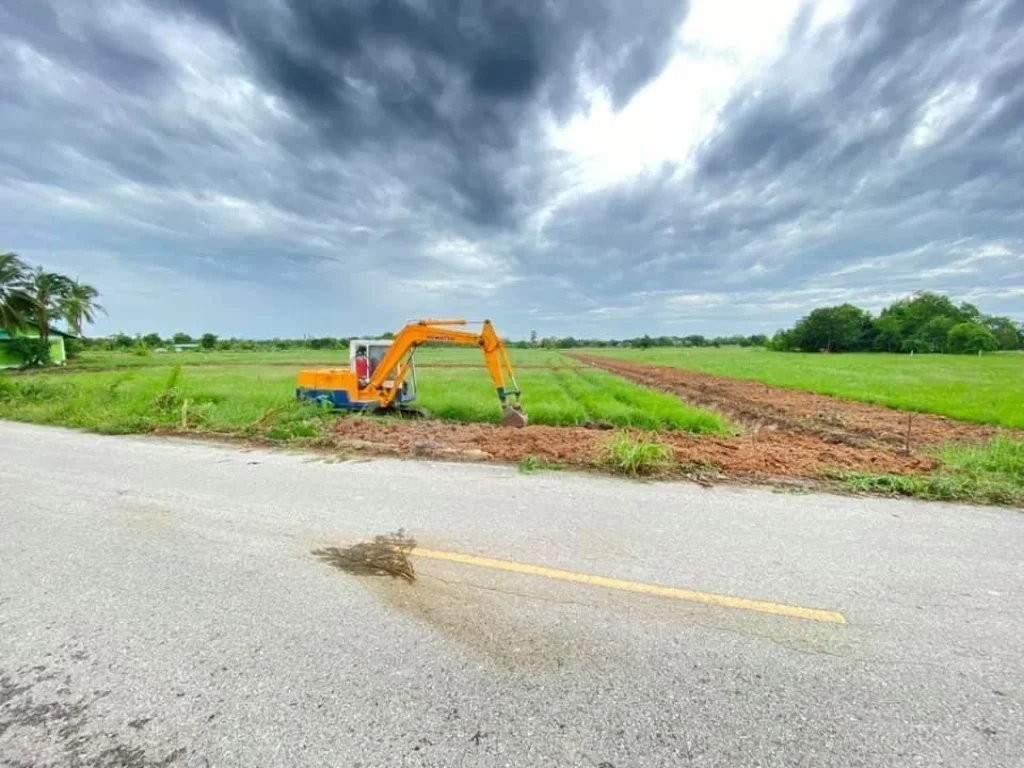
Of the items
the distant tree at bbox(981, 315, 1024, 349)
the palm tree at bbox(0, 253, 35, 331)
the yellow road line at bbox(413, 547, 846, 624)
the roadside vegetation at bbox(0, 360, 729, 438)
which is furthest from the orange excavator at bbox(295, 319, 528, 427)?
the distant tree at bbox(981, 315, 1024, 349)

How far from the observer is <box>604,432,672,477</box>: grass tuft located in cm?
625

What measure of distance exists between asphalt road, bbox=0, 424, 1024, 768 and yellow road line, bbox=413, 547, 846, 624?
0.08m

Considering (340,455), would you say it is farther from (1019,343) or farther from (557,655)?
(1019,343)

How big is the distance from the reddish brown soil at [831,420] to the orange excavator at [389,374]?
21.7 ft

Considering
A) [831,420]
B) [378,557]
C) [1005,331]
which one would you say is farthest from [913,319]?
[378,557]

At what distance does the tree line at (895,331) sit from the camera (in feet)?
275

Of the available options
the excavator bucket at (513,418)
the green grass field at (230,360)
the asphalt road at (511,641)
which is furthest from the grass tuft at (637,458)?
the green grass field at (230,360)

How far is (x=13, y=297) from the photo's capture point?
32594mm

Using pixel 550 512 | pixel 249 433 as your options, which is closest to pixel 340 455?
pixel 249 433

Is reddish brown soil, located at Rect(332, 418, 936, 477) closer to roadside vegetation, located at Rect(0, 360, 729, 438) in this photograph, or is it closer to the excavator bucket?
the excavator bucket

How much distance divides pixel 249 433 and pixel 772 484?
9.06 metres

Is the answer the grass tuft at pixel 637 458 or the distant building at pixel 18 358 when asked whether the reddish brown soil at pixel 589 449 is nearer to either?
the grass tuft at pixel 637 458

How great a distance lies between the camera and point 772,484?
5.81 meters

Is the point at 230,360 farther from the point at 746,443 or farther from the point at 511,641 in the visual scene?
the point at 511,641
